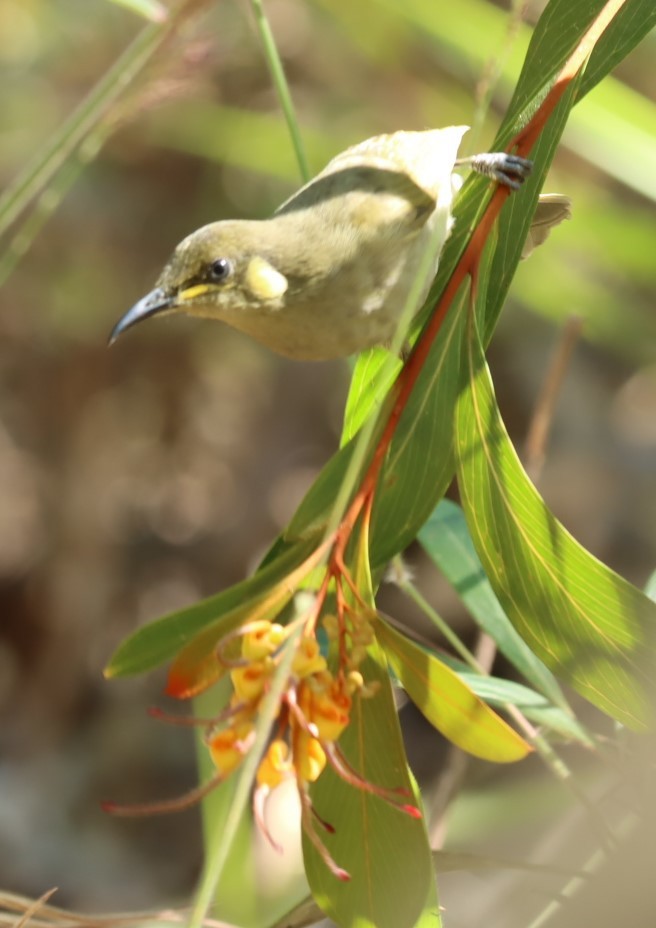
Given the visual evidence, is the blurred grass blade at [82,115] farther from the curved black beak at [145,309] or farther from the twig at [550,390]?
the twig at [550,390]

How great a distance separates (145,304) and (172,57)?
0.48 metres

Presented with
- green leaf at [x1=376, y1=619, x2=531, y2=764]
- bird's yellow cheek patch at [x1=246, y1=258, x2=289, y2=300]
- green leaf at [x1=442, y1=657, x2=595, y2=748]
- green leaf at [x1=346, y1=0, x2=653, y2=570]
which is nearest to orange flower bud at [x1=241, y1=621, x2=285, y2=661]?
green leaf at [x1=376, y1=619, x2=531, y2=764]

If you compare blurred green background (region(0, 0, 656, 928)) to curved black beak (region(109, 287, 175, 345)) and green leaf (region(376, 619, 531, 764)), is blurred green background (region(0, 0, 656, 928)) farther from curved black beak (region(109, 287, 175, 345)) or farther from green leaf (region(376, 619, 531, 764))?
green leaf (region(376, 619, 531, 764))

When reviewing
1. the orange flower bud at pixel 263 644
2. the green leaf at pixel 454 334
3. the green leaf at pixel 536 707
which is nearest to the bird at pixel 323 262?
the green leaf at pixel 454 334

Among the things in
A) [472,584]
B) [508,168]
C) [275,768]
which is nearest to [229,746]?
[275,768]

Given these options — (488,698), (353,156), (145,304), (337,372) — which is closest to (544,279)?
(337,372)

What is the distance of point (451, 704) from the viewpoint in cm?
108

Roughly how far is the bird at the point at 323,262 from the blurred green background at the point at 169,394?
1.46 m

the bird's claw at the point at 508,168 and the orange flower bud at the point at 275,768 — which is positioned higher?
the bird's claw at the point at 508,168

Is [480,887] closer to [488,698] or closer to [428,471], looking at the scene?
[488,698]

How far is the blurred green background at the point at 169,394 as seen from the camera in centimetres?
336

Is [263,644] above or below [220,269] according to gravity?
below

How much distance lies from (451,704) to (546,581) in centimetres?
22

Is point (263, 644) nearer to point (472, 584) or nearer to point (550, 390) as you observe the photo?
point (472, 584)
